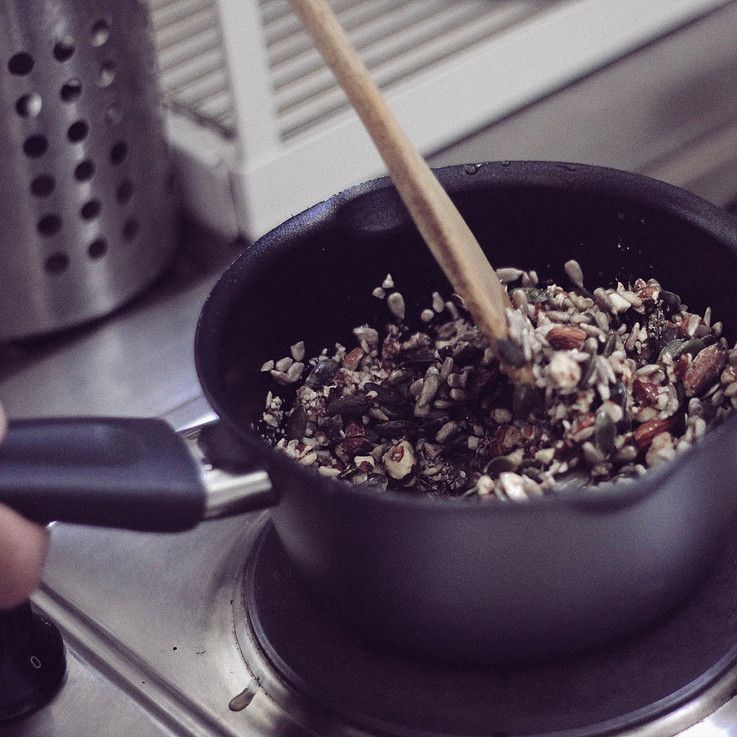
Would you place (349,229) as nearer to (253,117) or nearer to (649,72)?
(253,117)

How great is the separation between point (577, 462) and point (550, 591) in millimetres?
86

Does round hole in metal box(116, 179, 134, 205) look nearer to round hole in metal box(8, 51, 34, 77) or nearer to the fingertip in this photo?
round hole in metal box(8, 51, 34, 77)

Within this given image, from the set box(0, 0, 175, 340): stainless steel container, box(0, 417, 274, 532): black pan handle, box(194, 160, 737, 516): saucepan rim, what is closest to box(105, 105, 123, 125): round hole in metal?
box(0, 0, 175, 340): stainless steel container

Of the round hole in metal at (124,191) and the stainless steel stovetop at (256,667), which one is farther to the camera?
the round hole in metal at (124,191)

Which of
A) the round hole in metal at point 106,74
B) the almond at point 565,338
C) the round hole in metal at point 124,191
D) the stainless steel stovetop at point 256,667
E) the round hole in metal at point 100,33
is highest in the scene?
the round hole in metal at point 100,33

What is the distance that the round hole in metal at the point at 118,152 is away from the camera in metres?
0.79

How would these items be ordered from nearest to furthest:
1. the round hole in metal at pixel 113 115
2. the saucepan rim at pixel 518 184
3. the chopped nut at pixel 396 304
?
the saucepan rim at pixel 518 184 < the chopped nut at pixel 396 304 < the round hole in metal at pixel 113 115

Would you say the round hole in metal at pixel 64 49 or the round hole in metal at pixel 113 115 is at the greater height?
the round hole in metal at pixel 64 49

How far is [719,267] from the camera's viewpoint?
583 mm

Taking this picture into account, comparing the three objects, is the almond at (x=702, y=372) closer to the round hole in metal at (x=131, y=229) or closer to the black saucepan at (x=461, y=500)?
the black saucepan at (x=461, y=500)

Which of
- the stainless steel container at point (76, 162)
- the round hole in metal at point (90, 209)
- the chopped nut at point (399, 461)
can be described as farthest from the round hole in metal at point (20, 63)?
the chopped nut at point (399, 461)

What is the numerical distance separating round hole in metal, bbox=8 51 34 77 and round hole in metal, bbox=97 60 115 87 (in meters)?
0.05

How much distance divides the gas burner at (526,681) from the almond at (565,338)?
0.46ft

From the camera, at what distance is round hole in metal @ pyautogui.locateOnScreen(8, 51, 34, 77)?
711 mm
